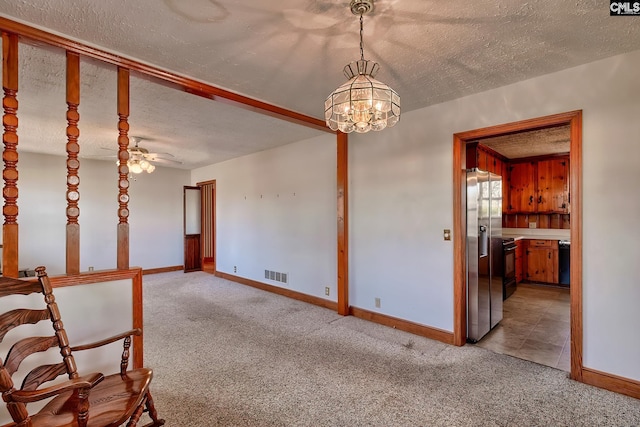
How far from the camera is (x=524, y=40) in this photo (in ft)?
6.81

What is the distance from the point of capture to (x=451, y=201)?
3145mm

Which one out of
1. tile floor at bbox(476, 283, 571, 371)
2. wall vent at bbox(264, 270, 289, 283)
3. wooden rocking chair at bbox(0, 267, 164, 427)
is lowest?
tile floor at bbox(476, 283, 571, 371)

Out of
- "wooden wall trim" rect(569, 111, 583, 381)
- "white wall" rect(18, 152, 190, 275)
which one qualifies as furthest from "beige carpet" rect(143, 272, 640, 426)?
"white wall" rect(18, 152, 190, 275)

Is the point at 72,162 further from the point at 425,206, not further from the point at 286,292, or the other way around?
the point at 286,292

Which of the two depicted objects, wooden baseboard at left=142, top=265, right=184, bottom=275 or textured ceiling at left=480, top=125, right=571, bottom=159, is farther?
wooden baseboard at left=142, top=265, right=184, bottom=275

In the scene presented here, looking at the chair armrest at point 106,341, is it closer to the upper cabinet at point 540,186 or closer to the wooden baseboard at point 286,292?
the wooden baseboard at point 286,292

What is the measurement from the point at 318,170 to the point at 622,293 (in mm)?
3520

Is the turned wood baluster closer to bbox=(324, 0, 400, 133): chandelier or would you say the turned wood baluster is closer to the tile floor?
bbox=(324, 0, 400, 133): chandelier

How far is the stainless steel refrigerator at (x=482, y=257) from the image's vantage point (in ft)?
10.4

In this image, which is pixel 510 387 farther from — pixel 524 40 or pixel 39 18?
pixel 39 18

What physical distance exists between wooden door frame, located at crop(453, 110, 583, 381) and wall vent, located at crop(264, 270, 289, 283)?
2.81 meters

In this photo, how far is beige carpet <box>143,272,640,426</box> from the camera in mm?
2018

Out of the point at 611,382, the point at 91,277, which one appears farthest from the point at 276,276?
the point at 611,382

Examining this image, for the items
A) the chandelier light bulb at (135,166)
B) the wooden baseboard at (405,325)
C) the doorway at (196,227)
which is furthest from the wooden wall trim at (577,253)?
the doorway at (196,227)
